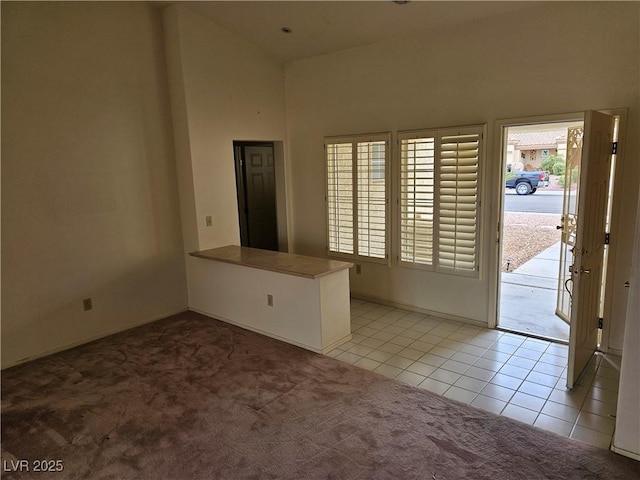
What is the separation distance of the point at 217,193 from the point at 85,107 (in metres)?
1.50

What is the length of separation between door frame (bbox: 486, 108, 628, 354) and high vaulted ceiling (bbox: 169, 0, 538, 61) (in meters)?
0.96

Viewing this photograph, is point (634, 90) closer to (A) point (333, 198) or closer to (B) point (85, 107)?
(A) point (333, 198)

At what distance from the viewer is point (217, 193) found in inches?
186

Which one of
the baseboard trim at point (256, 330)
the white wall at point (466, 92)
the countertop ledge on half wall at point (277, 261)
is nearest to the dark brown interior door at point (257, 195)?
the white wall at point (466, 92)

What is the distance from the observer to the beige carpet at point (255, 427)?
2.29 metres

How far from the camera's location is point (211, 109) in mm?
4555

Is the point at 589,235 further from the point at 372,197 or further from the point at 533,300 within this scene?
the point at 372,197

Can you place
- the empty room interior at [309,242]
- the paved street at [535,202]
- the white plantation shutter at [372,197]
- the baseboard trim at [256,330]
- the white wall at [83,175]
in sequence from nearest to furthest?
the empty room interior at [309,242] → the white wall at [83,175] → the baseboard trim at [256,330] → the white plantation shutter at [372,197] → the paved street at [535,202]

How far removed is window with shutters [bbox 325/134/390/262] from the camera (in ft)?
15.4

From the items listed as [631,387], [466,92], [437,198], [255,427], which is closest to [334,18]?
[466,92]

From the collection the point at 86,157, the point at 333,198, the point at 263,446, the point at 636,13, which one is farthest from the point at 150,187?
the point at 636,13

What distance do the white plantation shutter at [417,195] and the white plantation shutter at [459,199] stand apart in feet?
0.37

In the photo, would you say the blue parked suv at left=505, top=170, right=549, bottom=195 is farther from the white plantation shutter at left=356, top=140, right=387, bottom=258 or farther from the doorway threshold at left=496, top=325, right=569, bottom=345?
the doorway threshold at left=496, top=325, right=569, bottom=345

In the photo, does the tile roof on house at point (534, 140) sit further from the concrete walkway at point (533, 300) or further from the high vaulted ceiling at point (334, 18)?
the high vaulted ceiling at point (334, 18)
